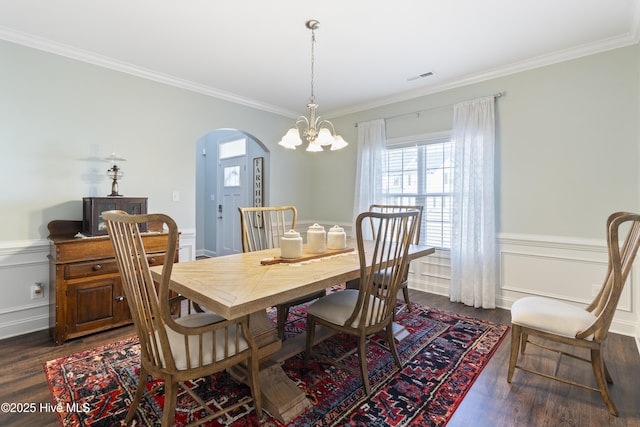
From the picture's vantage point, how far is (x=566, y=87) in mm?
2883

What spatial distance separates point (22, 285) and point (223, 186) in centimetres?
336

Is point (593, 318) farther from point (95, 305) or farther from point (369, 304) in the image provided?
point (95, 305)

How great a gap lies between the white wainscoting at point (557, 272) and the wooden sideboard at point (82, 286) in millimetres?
3518

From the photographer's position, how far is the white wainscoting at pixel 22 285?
256 cm

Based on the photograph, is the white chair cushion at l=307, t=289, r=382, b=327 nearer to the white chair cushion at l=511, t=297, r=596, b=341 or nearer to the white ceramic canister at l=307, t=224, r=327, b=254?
the white ceramic canister at l=307, t=224, r=327, b=254

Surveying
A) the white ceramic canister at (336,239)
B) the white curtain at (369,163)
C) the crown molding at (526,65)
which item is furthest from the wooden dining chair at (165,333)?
the crown molding at (526,65)

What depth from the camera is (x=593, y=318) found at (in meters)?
1.75

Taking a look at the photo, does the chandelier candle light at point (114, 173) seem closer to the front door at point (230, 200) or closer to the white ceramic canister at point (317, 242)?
the white ceramic canister at point (317, 242)

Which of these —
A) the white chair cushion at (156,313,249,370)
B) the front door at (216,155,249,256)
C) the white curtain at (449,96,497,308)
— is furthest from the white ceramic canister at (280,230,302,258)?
the front door at (216,155,249,256)

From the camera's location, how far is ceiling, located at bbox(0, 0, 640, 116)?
7.22ft

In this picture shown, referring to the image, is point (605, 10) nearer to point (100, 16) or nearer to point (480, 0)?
point (480, 0)

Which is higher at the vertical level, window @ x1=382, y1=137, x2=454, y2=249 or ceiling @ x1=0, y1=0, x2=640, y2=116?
ceiling @ x1=0, y1=0, x2=640, y2=116

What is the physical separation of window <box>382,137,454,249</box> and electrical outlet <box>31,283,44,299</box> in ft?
12.3

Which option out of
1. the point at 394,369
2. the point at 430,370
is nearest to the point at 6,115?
the point at 394,369
